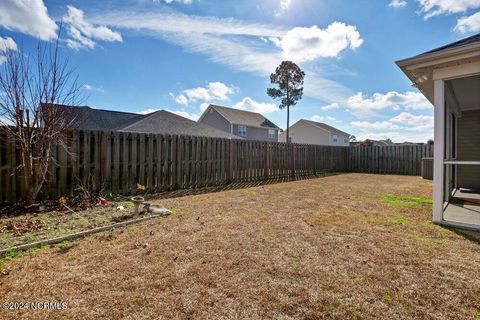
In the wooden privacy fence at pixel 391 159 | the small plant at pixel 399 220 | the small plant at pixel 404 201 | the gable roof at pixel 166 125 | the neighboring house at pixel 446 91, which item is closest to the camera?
the neighboring house at pixel 446 91

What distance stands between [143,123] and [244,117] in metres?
16.5

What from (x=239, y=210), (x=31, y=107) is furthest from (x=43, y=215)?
(x=239, y=210)

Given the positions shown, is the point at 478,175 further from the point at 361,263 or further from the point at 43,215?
the point at 43,215

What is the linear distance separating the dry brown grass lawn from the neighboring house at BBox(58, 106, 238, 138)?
11972 mm

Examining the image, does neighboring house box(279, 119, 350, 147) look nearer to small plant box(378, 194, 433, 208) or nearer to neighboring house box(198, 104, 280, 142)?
neighboring house box(198, 104, 280, 142)

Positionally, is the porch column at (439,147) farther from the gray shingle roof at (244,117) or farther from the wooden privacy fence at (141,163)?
the gray shingle roof at (244,117)

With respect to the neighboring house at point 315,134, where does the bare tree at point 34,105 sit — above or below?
below

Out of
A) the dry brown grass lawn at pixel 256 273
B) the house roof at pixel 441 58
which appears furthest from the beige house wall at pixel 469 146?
the dry brown grass lawn at pixel 256 273

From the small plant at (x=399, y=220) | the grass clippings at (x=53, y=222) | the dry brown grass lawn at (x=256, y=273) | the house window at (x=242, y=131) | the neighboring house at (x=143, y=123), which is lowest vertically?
the dry brown grass lawn at (x=256, y=273)

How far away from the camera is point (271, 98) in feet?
102

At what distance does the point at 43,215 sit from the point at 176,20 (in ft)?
24.5

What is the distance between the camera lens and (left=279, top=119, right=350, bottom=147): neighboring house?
3478cm

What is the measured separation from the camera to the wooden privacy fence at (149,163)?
5461mm

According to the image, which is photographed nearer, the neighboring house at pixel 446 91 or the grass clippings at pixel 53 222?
the grass clippings at pixel 53 222
